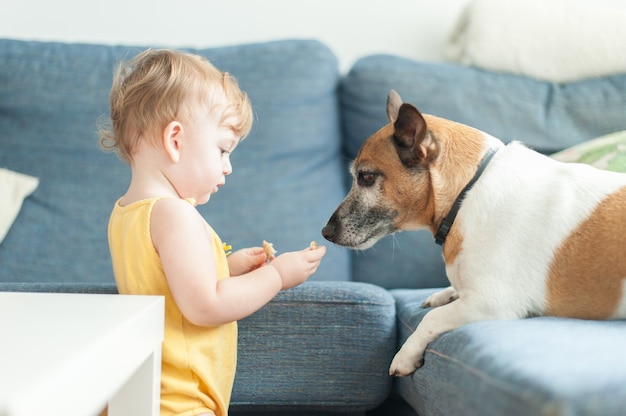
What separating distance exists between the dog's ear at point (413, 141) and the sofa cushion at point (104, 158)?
2.33 feet

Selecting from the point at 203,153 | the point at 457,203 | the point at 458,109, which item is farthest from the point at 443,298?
the point at 458,109

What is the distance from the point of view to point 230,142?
1277 millimetres

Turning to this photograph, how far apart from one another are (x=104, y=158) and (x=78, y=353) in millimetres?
1503

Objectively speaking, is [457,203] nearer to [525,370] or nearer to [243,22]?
[525,370]

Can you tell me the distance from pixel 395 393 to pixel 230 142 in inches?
28.7

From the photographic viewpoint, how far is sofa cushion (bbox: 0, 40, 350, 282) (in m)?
1.98

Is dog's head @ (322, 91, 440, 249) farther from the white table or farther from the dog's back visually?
the white table

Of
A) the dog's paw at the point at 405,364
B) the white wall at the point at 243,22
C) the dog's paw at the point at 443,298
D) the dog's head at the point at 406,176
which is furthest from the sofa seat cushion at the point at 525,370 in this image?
the white wall at the point at 243,22

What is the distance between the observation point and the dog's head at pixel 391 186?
54.9 inches

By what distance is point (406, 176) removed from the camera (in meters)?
1.43

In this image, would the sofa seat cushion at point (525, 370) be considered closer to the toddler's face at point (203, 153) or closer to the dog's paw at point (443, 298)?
the dog's paw at point (443, 298)

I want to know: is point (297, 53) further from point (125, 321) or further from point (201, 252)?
point (125, 321)

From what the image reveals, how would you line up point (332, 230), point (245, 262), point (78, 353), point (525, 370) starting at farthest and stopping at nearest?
point (332, 230), point (245, 262), point (525, 370), point (78, 353)

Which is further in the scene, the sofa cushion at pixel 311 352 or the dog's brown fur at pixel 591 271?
the sofa cushion at pixel 311 352
